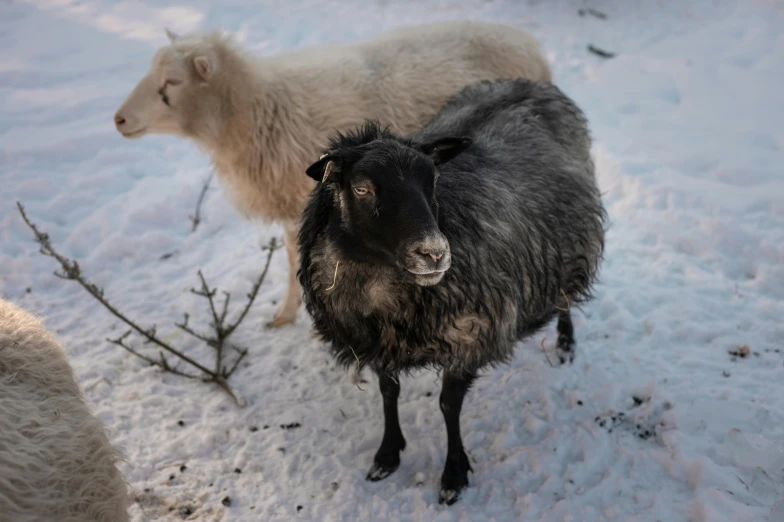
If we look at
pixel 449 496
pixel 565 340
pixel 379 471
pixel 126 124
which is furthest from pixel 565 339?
pixel 126 124

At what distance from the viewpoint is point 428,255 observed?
2244 mm

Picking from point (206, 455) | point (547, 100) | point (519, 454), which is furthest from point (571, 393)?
point (206, 455)

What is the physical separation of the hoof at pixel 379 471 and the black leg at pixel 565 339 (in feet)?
4.54

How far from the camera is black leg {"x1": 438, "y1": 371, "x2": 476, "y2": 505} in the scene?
10.1 feet

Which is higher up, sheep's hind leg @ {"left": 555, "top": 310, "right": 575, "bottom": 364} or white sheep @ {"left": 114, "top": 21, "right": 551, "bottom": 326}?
white sheep @ {"left": 114, "top": 21, "right": 551, "bottom": 326}

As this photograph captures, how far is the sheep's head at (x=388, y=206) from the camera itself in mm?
2270

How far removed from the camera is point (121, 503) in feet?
7.58

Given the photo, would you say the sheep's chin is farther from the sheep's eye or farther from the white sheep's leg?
the sheep's eye

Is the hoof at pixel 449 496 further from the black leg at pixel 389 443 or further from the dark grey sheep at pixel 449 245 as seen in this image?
the black leg at pixel 389 443

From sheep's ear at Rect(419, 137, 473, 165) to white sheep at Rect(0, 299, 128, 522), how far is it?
5.88 ft

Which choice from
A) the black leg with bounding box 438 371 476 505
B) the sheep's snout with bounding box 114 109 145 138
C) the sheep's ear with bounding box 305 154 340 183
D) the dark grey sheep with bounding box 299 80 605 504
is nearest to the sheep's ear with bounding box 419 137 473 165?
the dark grey sheep with bounding box 299 80 605 504

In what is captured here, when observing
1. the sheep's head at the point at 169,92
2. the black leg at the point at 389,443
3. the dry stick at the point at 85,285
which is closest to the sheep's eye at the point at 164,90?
the sheep's head at the point at 169,92

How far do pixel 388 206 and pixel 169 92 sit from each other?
8.23ft

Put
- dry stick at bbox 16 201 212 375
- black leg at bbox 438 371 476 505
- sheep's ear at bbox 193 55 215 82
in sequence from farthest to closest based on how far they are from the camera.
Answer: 1. sheep's ear at bbox 193 55 215 82
2. dry stick at bbox 16 201 212 375
3. black leg at bbox 438 371 476 505
